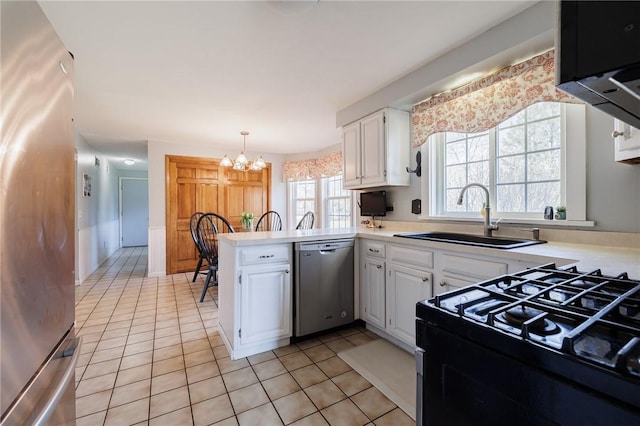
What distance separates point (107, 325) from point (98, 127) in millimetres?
2818

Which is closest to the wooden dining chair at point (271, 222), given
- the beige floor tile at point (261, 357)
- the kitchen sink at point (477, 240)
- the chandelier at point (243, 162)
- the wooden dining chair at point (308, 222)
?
the wooden dining chair at point (308, 222)

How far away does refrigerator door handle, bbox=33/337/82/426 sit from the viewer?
658mm

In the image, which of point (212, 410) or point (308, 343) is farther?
point (308, 343)

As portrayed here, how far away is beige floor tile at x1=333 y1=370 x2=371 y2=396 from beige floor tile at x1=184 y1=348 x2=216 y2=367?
0.97m

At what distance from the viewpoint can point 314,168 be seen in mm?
5355

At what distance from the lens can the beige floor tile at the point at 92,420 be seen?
1.48m

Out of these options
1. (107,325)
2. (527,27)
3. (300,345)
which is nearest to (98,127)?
(107,325)

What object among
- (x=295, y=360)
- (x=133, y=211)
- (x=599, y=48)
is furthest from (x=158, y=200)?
(x=599, y=48)

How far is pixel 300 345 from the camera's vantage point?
7.63ft

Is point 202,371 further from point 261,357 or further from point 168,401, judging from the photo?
point 261,357

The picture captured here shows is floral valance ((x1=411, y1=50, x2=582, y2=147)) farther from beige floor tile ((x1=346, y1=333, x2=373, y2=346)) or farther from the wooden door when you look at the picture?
the wooden door

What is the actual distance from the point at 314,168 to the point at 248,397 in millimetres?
4163

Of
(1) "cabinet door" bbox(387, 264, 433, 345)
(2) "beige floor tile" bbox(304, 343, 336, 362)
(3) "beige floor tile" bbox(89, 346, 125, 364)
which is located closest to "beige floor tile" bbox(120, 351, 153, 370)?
(3) "beige floor tile" bbox(89, 346, 125, 364)

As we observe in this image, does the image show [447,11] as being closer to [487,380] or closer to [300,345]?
[487,380]
